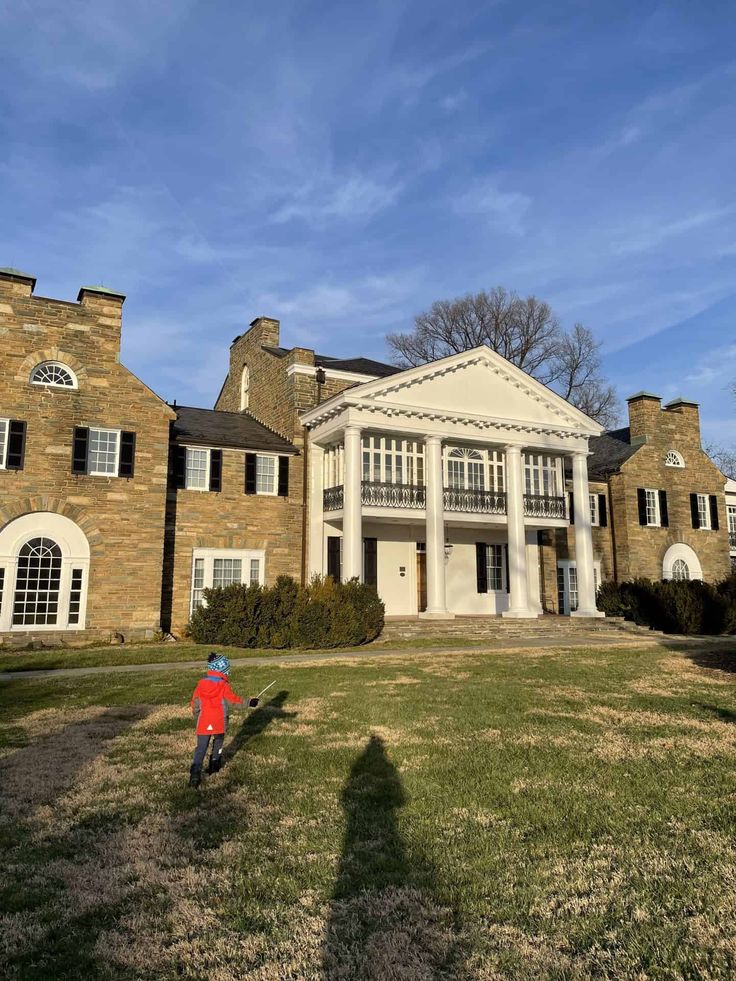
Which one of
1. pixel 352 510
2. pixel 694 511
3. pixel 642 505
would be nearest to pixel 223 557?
pixel 352 510

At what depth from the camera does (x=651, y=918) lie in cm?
363

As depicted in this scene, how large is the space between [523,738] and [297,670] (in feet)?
21.5

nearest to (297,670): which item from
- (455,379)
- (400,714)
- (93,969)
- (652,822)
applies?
(400,714)

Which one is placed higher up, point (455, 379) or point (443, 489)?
point (455, 379)

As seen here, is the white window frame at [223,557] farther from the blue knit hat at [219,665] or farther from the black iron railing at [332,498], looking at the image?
the blue knit hat at [219,665]

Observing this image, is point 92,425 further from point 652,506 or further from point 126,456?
point 652,506

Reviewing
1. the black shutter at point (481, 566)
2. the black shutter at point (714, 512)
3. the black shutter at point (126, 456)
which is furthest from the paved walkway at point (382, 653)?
the black shutter at point (714, 512)

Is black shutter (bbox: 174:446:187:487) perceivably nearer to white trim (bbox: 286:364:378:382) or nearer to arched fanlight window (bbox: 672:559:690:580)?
white trim (bbox: 286:364:378:382)

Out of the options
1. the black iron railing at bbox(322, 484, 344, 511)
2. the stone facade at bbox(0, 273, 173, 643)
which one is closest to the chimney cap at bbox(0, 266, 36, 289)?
the stone facade at bbox(0, 273, 173, 643)

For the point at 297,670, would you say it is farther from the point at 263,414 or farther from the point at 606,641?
the point at 263,414

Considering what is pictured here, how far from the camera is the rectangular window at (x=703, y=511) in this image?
31.7 meters

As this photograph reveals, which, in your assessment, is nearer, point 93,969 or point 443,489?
point 93,969

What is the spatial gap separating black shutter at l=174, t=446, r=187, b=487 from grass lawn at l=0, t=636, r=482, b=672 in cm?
558

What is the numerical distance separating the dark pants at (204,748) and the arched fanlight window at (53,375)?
49.9 feet
